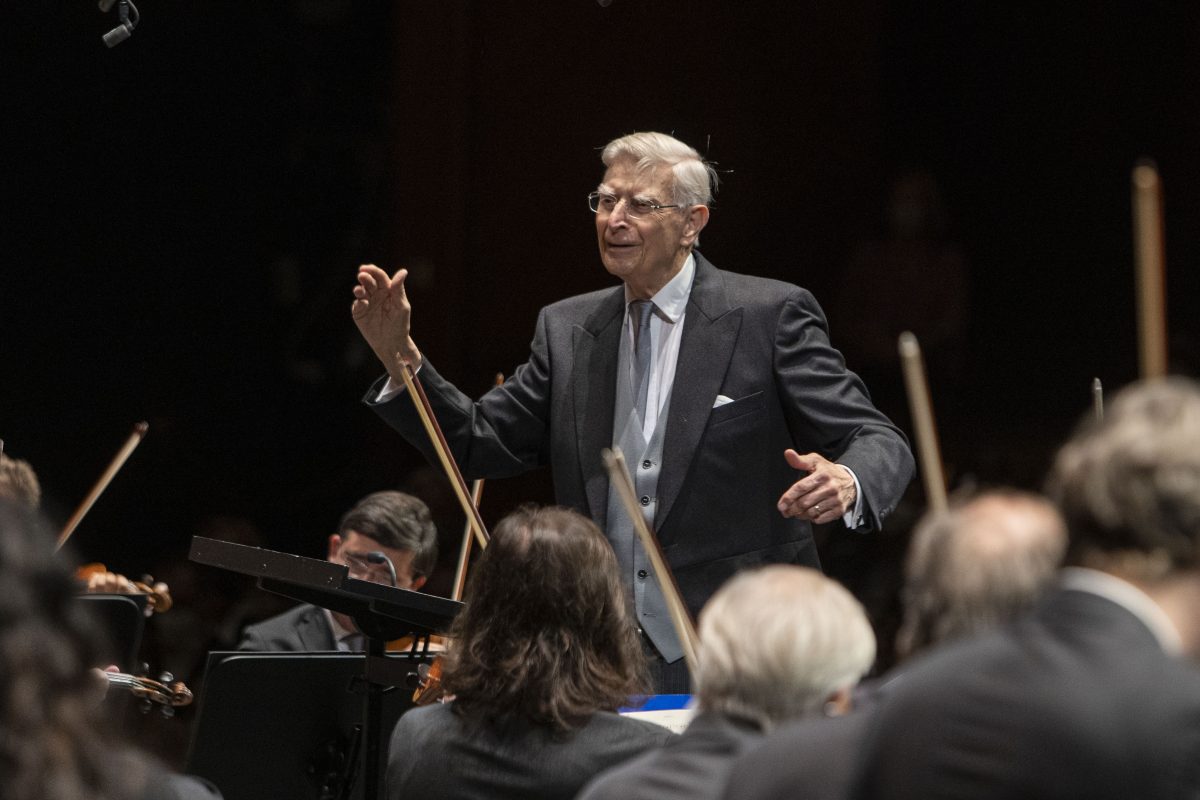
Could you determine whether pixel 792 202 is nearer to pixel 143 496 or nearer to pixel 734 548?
pixel 734 548

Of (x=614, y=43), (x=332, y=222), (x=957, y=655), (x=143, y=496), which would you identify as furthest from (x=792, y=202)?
(x=957, y=655)

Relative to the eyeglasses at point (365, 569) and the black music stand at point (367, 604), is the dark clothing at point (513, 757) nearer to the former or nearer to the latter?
the black music stand at point (367, 604)

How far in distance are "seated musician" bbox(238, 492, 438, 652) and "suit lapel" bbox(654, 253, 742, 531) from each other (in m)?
1.13

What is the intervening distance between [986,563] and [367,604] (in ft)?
4.17

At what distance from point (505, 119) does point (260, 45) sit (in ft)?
2.40

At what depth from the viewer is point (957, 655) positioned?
1179mm

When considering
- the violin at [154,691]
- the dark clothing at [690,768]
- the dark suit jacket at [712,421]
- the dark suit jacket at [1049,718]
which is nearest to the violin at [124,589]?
the violin at [154,691]

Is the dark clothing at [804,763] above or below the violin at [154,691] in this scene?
above

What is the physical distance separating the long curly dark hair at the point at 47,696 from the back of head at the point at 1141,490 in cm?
73

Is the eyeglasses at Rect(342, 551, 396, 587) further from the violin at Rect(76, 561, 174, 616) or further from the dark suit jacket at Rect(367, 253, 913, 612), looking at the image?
the dark suit jacket at Rect(367, 253, 913, 612)

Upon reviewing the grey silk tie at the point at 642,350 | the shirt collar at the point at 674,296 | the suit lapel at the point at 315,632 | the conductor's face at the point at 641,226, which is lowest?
the suit lapel at the point at 315,632

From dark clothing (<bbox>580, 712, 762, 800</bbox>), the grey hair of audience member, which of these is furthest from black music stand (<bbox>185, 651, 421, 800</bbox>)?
the grey hair of audience member

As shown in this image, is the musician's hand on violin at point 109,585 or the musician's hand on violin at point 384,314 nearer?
the musician's hand on violin at point 384,314

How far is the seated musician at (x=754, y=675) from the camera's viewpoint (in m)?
1.47
